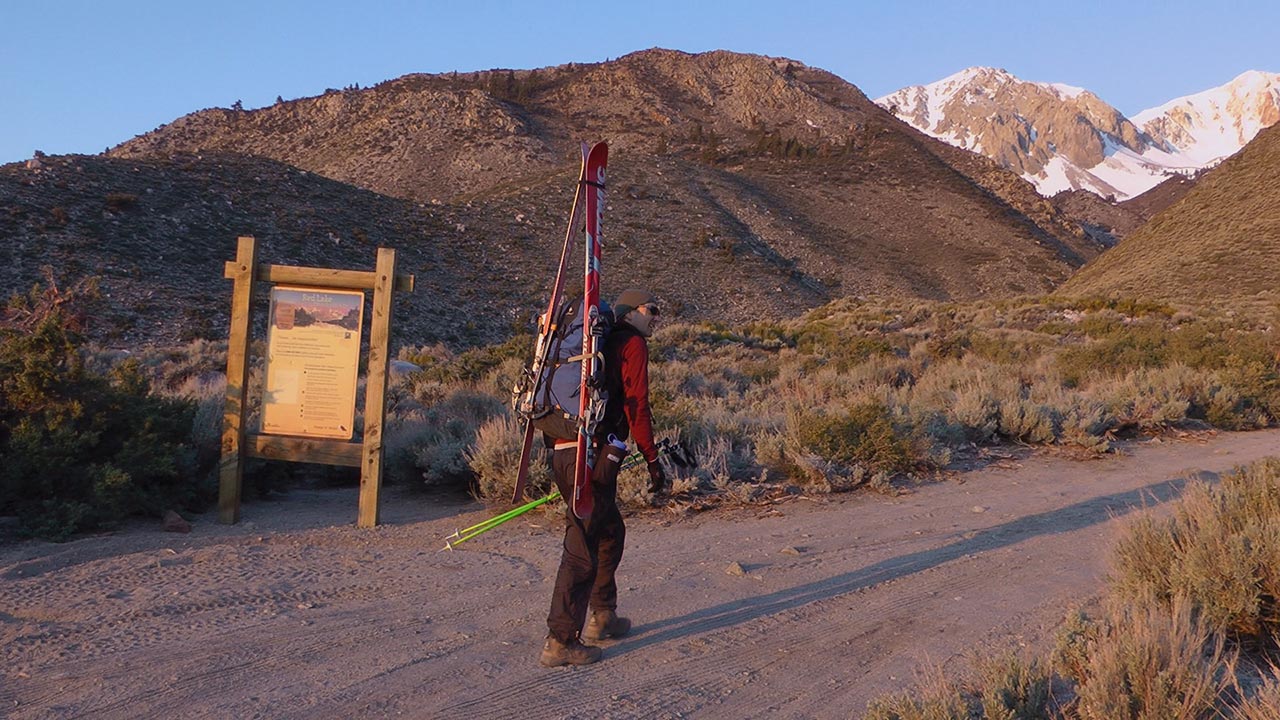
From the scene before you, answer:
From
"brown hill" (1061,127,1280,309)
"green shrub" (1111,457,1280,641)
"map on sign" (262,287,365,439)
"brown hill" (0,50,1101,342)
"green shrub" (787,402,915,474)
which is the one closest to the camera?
"green shrub" (1111,457,1280,641)

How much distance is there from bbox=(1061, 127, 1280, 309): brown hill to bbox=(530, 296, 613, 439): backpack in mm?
28589

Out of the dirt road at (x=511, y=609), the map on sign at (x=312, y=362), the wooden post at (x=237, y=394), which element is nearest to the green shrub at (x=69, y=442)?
the dirt road at (x=511, y=609)

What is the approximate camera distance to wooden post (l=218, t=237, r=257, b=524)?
7.50 meters

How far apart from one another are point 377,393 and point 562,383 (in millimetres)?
3224

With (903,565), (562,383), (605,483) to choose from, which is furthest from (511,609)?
(903,565)

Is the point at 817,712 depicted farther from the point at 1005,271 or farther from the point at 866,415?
the point at 1005,271

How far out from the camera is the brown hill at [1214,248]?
34.1m

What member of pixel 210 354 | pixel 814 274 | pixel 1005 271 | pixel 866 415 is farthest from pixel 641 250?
pixel 866 415

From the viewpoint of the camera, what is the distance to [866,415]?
9.35 metres

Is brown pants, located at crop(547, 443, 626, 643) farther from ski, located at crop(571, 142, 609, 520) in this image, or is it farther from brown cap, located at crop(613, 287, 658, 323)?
brown cap, located at crop(613, 287, 658, 323)

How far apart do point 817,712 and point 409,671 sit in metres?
1.90

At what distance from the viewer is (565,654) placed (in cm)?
461

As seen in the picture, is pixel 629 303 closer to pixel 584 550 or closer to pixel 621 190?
pixel 584 550

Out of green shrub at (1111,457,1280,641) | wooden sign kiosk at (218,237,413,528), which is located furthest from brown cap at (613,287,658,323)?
wooden sign kiosk at (218,237,413,528)
